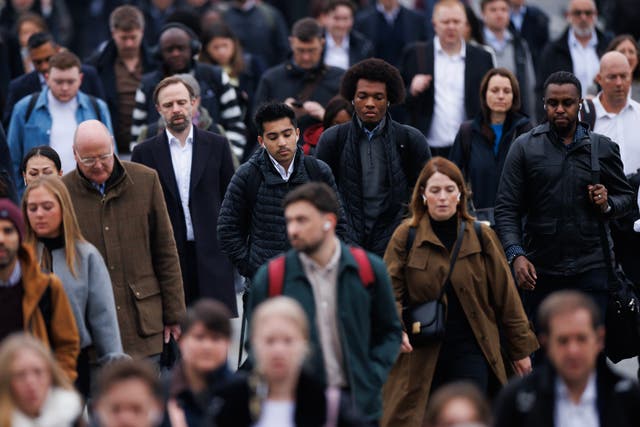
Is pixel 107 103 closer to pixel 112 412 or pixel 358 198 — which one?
pixel 358 198

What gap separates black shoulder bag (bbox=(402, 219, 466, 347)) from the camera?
10.1 meters

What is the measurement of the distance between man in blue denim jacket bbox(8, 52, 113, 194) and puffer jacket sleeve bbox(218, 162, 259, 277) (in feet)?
9.06

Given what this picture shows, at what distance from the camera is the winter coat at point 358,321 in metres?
8.77

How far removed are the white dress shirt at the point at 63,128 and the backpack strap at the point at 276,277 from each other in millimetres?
5127

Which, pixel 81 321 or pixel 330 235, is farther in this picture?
pixel 81 321

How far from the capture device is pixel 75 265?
383 inches

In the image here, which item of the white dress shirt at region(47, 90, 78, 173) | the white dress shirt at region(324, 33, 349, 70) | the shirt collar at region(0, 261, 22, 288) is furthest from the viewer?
the white dress shirt at region(324, 33, 349, 70)

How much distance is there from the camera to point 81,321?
9.57m

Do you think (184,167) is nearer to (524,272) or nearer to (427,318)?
(524,272)

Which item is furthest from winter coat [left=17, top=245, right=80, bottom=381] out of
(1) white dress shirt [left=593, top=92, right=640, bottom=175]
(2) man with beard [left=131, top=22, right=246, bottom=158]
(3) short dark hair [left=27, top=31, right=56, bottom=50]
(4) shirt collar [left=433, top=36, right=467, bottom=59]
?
(4) shirt collar [left=433, top=36, right=467, bottom=59]

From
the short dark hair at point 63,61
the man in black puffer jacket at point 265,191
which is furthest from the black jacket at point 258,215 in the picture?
the short dark hair at point 63,61

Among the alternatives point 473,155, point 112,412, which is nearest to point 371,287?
point 112,412

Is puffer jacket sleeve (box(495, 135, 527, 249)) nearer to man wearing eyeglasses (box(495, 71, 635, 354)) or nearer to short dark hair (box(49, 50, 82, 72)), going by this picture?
man wearing eyeglasses (box(495, 71, 635, 354))

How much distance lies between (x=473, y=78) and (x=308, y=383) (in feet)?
24.7
